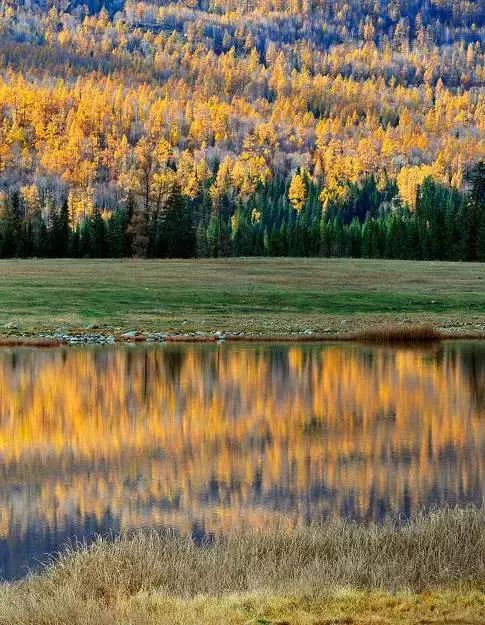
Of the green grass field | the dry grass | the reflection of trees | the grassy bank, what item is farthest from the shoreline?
the grassy bank

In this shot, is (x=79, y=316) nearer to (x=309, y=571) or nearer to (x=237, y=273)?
(x=237, y=273)

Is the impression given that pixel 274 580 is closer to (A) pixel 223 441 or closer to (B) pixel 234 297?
(A) pixel 223 441

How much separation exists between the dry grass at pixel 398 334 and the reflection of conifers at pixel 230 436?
8.22m

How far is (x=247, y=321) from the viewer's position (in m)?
50.9

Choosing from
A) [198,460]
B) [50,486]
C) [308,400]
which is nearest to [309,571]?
[50,486]

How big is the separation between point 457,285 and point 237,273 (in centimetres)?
1961

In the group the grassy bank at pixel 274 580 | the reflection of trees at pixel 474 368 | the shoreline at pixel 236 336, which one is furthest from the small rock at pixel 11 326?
the grassy bank at pixel 274 580

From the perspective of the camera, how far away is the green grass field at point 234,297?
50.5m

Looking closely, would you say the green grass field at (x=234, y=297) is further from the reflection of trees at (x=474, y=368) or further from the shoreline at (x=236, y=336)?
the reflection of trees at (x=474, y=368)

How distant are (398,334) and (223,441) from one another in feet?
89.8

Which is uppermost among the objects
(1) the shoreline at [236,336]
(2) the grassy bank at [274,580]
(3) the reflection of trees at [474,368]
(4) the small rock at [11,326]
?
(2) the grassy bank at [274,580]

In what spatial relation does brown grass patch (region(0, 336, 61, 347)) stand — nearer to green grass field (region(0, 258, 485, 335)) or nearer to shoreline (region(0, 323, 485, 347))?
shoreline (region(0, 323, 485, 347))

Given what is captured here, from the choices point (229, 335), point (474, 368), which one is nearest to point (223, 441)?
point (474, 368)

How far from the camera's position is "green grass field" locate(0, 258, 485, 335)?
5053 cm
